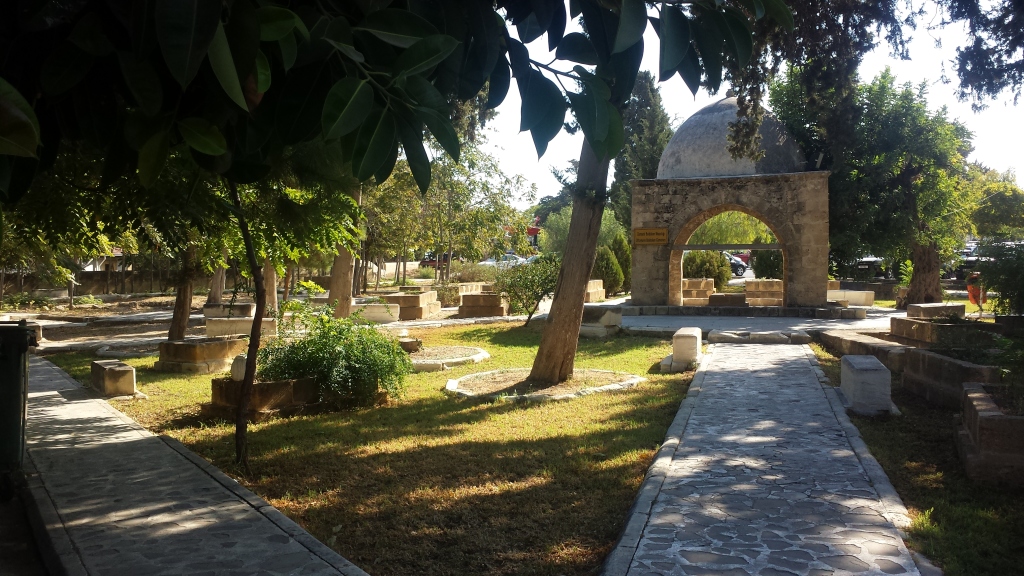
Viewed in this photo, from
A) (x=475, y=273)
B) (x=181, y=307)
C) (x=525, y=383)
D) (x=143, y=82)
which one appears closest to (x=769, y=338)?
(x=525, y=383)

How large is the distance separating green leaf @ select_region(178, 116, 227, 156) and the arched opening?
1955 cm

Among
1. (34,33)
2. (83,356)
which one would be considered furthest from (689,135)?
(34,33)

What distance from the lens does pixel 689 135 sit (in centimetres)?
2177

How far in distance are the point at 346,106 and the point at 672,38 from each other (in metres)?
1.01

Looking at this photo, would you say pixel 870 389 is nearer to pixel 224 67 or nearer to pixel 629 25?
pixel 629 25

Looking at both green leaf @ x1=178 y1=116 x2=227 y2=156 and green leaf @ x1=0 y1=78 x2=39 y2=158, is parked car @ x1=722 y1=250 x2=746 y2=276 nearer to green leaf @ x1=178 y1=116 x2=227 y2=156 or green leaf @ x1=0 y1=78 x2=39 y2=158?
green leaf @ x1=178 y1=116 x2=227 y2=156

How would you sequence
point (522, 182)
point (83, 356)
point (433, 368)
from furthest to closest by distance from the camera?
point (522, 182) < point (83, 356) < point (433, 368)

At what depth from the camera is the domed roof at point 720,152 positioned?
2105cm

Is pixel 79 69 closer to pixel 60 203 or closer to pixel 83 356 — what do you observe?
pixel 60 203

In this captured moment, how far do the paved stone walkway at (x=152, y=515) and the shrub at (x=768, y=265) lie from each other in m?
28.7

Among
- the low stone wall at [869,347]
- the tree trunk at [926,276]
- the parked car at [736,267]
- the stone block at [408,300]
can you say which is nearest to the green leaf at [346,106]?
the low stone wall at [869,347]

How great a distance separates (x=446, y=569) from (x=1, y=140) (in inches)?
131

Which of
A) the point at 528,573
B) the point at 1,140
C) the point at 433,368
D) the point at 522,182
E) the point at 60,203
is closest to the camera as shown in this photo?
the point at 1,140

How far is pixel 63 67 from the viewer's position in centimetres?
223
